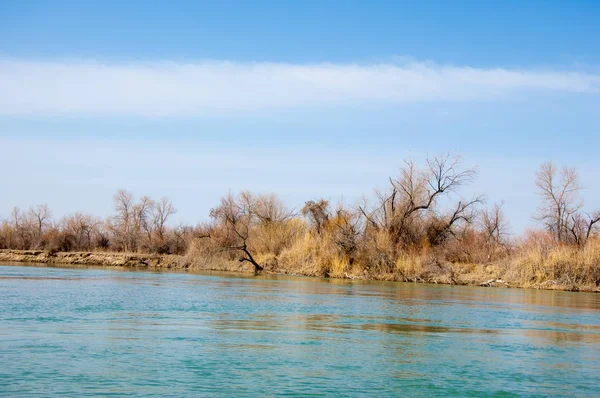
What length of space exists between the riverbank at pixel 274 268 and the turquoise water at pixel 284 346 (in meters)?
14.1

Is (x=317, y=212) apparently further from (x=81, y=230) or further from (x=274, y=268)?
(x=81, y=230)

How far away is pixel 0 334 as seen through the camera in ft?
53.7

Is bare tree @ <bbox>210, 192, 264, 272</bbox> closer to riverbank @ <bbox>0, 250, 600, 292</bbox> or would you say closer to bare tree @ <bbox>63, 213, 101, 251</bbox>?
riverbank @ <bbox>0, 250, 600, 292</bbox>

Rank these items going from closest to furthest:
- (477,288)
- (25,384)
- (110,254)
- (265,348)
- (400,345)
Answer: (25,384)
(265,348)
(400,345)
(477,288)
(110,254)

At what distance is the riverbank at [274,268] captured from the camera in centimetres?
4356

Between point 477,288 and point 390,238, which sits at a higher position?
point 390,238

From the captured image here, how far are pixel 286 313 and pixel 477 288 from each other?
21.6 m

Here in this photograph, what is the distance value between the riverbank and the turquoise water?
554 inches

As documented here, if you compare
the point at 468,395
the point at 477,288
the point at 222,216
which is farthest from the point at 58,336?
the point at 222,216

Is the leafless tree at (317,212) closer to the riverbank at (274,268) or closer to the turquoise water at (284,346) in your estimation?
the riverbank at (274,268)

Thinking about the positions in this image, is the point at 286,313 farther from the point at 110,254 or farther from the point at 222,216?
the point at 110,254

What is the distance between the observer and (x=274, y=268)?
174ft

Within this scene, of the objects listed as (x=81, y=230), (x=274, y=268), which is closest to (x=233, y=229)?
(x=274, y=268)

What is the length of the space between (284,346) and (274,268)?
36.5 meters
